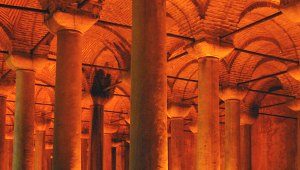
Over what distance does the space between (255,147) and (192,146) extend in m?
5.15

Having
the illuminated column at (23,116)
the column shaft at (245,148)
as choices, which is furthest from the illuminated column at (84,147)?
the illuminated column at (23,116)

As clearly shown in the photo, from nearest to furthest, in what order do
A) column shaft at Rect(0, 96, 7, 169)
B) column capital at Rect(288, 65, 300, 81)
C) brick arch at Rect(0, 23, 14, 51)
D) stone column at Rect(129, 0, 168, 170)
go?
stone column at Rect(129, 0, 168, 170), brick arch at Rect(0, 23, 14, 51), column shaft at Rect(0, 96, 7, 169), column capital at Rect(288, 65, 300, 81)

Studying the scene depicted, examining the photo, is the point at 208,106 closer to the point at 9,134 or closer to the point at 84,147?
the point at 84,147

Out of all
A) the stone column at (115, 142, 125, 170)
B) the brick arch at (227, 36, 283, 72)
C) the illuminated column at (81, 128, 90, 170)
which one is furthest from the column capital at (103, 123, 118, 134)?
the brick arch at (227, 36, 283, 72)

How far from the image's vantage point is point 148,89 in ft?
21.2

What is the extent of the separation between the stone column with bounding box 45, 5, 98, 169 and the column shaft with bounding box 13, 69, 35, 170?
266 centimetres

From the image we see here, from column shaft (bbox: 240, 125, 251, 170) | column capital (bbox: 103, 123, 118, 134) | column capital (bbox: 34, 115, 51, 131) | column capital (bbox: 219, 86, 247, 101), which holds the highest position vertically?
column capital (bbox: 219, 86, 247, 101)

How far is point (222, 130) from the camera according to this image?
2484 cm

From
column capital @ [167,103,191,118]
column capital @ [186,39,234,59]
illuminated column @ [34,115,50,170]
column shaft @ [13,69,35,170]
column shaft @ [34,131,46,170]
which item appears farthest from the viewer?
illuminated column @ [34,115,50,170]

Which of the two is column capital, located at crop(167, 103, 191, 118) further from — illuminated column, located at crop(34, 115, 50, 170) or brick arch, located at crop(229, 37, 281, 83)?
illuminated column, located at crop(34, 115, 50, 170)

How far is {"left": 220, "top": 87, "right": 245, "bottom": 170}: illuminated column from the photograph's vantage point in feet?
48.9

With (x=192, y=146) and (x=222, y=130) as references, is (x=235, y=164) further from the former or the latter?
(x=192, y=146)

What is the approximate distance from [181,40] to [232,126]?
317 centimetres

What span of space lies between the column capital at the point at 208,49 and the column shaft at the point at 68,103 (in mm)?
3058
